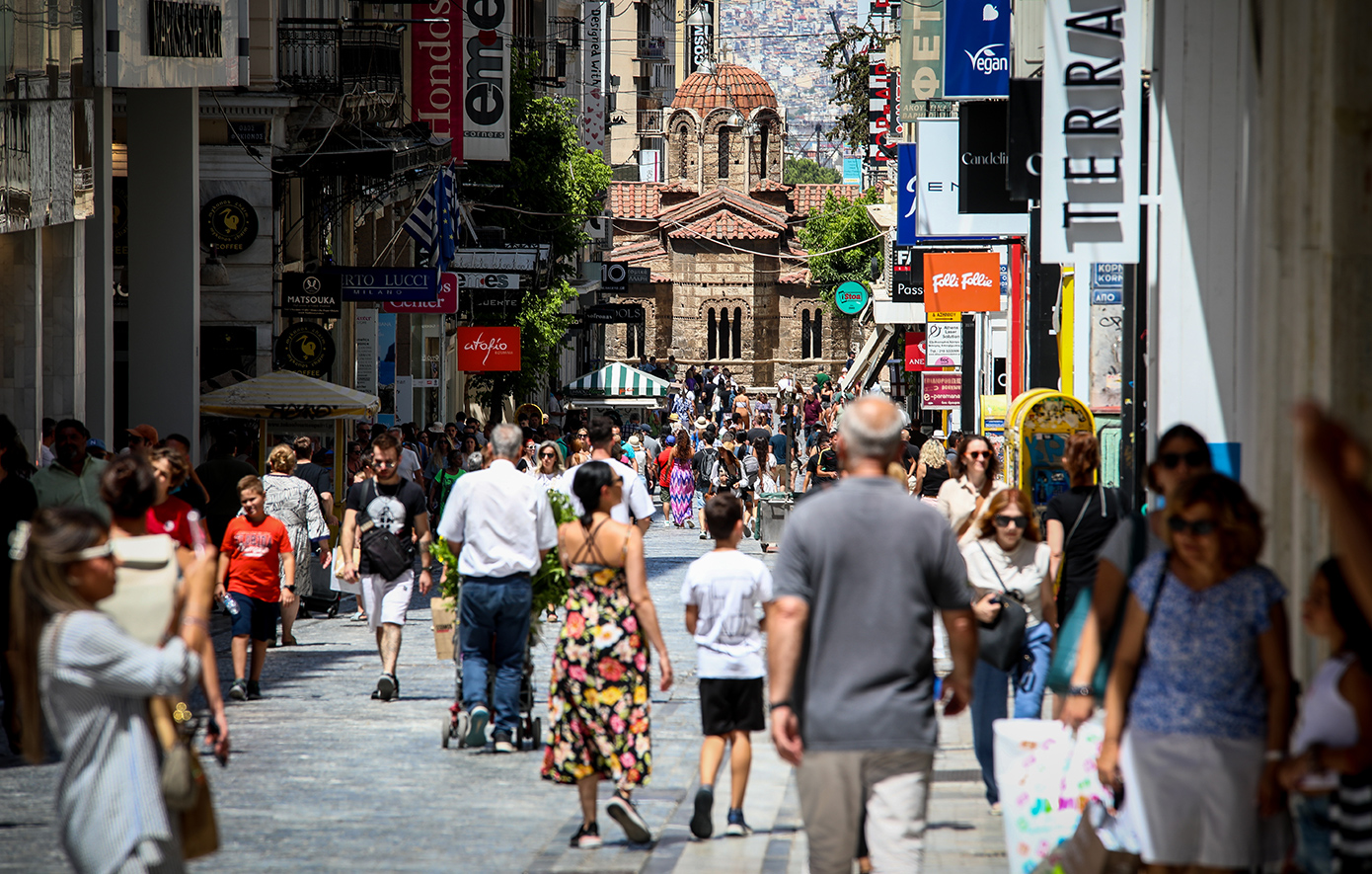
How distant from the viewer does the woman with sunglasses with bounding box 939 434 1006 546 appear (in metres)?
8.95

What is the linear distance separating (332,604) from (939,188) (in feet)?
26.3

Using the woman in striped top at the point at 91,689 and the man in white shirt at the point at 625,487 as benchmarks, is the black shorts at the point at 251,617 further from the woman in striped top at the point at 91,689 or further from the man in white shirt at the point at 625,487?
the woman in striped top at the point at 91,689

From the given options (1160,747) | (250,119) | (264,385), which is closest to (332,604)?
(264,385)

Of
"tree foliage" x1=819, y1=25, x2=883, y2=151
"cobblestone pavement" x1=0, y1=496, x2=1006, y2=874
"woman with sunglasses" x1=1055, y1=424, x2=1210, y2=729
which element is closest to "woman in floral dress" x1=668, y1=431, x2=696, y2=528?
"tree foliage" x1=819, y1=25, x2=883, y2=151

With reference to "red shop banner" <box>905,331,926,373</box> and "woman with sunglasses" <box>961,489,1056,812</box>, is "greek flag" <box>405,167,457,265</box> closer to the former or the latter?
"red shop banner" <box>905,331,926,373</box>

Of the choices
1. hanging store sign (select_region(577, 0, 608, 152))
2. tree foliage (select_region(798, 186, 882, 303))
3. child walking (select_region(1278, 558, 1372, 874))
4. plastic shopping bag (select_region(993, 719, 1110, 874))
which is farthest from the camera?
hanging store sign (select_region(577, 0, 608, 152))

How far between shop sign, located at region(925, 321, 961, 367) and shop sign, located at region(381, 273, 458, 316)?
26.2 feet

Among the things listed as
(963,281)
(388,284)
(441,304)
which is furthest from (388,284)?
(963,281)

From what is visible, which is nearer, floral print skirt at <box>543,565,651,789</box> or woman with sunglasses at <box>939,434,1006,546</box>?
floral print skirt at <box>543,565,651,789</box>

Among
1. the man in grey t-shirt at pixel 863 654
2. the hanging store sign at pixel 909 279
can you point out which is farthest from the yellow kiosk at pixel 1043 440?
the hanging store sign at pixel 909 279

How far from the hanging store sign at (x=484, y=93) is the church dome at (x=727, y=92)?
79.8m

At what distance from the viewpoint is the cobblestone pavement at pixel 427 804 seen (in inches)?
280

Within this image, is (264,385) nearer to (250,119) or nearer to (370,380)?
(250,119)

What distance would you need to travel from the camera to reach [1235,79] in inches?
324
